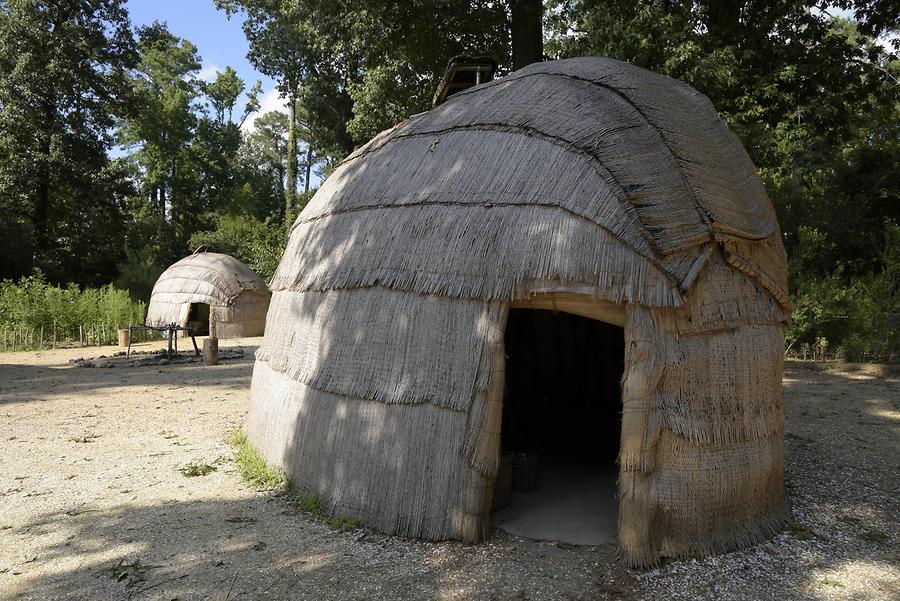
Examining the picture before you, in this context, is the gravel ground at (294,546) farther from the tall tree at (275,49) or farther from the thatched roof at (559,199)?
the tall tree at (275,49)

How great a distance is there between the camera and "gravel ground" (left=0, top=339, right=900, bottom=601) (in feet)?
13.3

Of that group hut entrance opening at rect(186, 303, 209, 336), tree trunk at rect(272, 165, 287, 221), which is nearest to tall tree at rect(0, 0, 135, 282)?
hut entrance opening at rect(186, 303, 209, 336)

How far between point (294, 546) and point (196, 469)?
2.50 m

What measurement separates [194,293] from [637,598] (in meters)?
17.2

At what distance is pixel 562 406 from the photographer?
8.70 m

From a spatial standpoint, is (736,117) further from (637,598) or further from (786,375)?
(637,598)

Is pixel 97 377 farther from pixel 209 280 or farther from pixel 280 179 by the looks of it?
pixel 280 179

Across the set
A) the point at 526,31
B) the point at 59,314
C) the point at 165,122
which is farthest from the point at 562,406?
the point at 165,122

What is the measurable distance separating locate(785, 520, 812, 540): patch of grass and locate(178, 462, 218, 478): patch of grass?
18.3ft

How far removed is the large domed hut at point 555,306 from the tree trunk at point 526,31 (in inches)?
234

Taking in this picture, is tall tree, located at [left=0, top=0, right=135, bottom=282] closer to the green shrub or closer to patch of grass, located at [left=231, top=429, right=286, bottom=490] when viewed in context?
the green shrub

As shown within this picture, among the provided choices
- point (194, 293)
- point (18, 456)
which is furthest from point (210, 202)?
point (18, 456)

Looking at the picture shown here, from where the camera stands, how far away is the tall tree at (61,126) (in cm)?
2250

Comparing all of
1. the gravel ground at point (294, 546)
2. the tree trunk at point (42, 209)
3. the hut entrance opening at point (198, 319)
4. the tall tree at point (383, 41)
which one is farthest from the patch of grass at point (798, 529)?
the tree trunk at point (42, 209)
